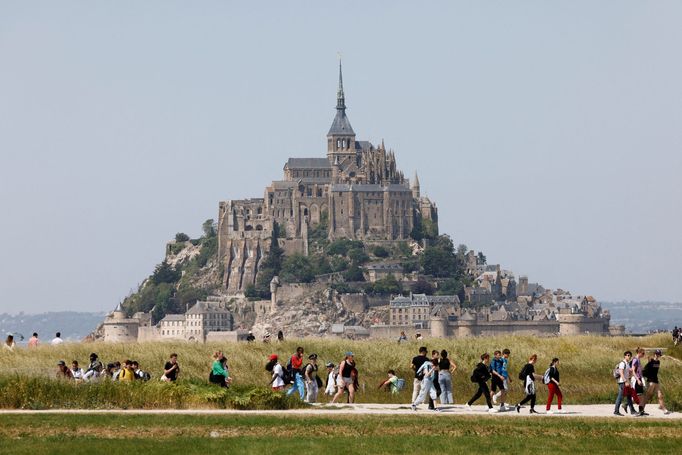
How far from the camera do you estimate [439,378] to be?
37.8 metres

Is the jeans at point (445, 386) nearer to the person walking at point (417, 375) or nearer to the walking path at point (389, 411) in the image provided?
the walking path at point (389, 411)

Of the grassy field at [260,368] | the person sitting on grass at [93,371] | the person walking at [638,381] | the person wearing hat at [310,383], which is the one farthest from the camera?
the person wearing hat at [310,383]

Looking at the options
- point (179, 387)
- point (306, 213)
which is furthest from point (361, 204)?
point (179, 387)

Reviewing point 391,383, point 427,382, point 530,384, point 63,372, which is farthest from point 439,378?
point 63,372

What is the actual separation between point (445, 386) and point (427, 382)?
1.08 meters

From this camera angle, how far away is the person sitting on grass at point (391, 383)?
40.7 metres

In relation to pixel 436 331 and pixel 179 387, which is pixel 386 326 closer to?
pixel 436 331

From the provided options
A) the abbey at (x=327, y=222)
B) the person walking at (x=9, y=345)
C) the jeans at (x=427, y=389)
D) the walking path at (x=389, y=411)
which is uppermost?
the abbey at (x=327, y=222)

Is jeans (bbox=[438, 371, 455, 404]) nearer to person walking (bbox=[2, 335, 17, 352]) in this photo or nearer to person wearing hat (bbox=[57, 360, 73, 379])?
person wearing hat (bbox=[57, 360, 73, 379])

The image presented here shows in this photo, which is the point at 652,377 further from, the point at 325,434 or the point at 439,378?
the point at 325,434

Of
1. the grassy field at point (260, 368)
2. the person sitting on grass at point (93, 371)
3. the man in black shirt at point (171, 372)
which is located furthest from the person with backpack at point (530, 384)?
the person sitting on grass at point (93, 371)

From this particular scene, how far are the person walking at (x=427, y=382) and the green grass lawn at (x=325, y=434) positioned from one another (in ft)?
9.14

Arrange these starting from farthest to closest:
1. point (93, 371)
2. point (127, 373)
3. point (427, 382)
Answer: point (93, 371) < point (127, 373) < point (427, 382)

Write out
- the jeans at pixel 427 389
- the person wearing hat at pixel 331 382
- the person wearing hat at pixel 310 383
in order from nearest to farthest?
the jeans at pixel 427 389, the person wearing hat at pixel 310 383, the person wearing hat at pixel 331 382
